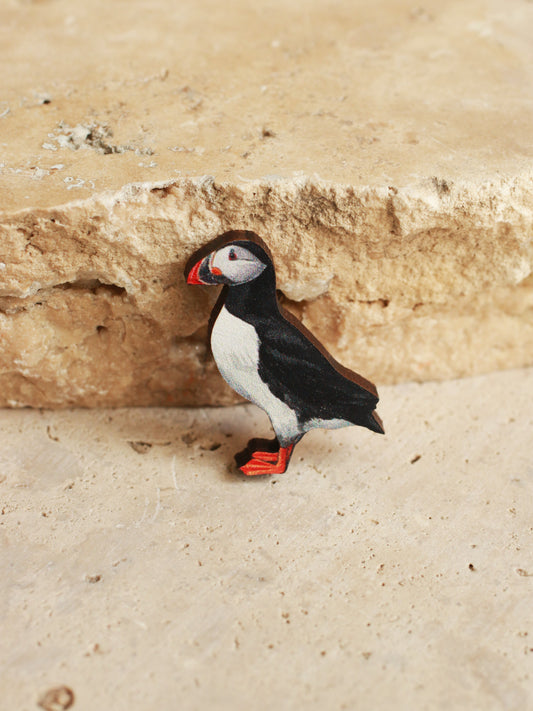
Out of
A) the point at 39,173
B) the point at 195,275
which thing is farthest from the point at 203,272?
the point at 39,173

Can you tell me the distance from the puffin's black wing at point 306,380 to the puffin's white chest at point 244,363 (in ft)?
0.05

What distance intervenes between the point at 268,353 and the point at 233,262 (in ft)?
0.73

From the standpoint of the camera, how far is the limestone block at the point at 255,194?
1567 millimetres

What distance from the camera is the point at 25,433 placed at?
1808mm

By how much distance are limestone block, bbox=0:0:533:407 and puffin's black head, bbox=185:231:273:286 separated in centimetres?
8

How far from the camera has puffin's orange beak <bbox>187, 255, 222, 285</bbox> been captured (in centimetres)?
151

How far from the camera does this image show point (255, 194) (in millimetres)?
1556

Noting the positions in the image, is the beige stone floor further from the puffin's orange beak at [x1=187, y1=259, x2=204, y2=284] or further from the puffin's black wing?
the puffin's orange beak at [x1=187, y1=259, x2=204, y2=284]

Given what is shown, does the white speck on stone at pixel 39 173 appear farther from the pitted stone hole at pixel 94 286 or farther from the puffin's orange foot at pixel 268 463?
the puffin's orange foot at pixel 268 463

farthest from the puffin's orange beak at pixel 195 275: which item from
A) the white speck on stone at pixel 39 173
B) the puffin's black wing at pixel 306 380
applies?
the white speck on stone at pixel 39 173

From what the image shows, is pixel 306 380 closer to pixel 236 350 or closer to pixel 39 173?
pixel 236 350

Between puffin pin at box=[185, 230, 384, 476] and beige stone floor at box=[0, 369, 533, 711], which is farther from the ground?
puffin pin at box=[185, 230, 384, 476]

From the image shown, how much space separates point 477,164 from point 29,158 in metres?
1.08

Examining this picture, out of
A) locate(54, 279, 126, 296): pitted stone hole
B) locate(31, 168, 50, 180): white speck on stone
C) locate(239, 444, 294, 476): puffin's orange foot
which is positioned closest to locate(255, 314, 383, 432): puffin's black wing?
locate(239, 444, 294, 476): puffin's orange foot
